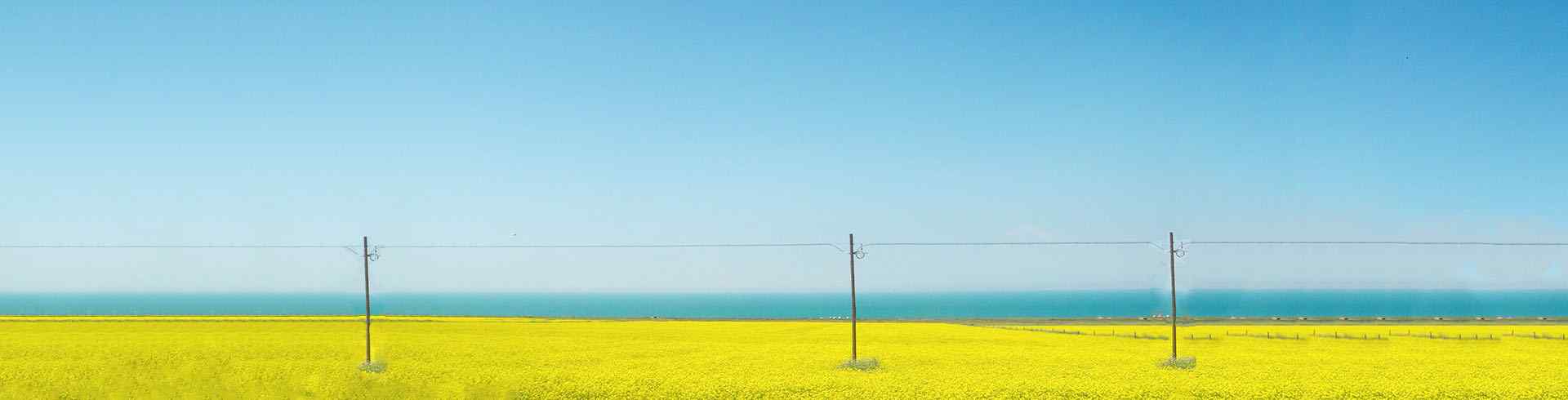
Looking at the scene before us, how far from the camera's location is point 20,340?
54219mm

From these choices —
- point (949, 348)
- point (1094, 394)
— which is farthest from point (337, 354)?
point (1094, 394)

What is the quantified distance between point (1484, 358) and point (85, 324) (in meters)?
82.6

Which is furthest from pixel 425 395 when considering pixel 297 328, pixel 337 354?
pixel 297 328

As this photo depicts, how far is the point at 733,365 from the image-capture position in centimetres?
4453

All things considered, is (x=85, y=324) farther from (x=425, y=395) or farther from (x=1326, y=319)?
(x=1326, y=319)

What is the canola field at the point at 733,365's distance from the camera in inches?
1464

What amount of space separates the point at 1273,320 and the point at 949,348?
6475 cm

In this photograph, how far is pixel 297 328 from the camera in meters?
63.9

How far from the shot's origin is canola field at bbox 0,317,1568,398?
3719 cm

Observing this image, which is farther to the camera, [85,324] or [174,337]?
[85,324]

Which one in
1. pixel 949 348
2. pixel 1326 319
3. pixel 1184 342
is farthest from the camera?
pixel 1326 319

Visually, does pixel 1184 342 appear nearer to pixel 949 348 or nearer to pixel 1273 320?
pixel 949 348

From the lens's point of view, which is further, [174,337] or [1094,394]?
[174,337]

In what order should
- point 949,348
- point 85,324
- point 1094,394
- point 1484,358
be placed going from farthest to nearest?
point 85,324
point 949,348
point 1484,358
point 1094,394
